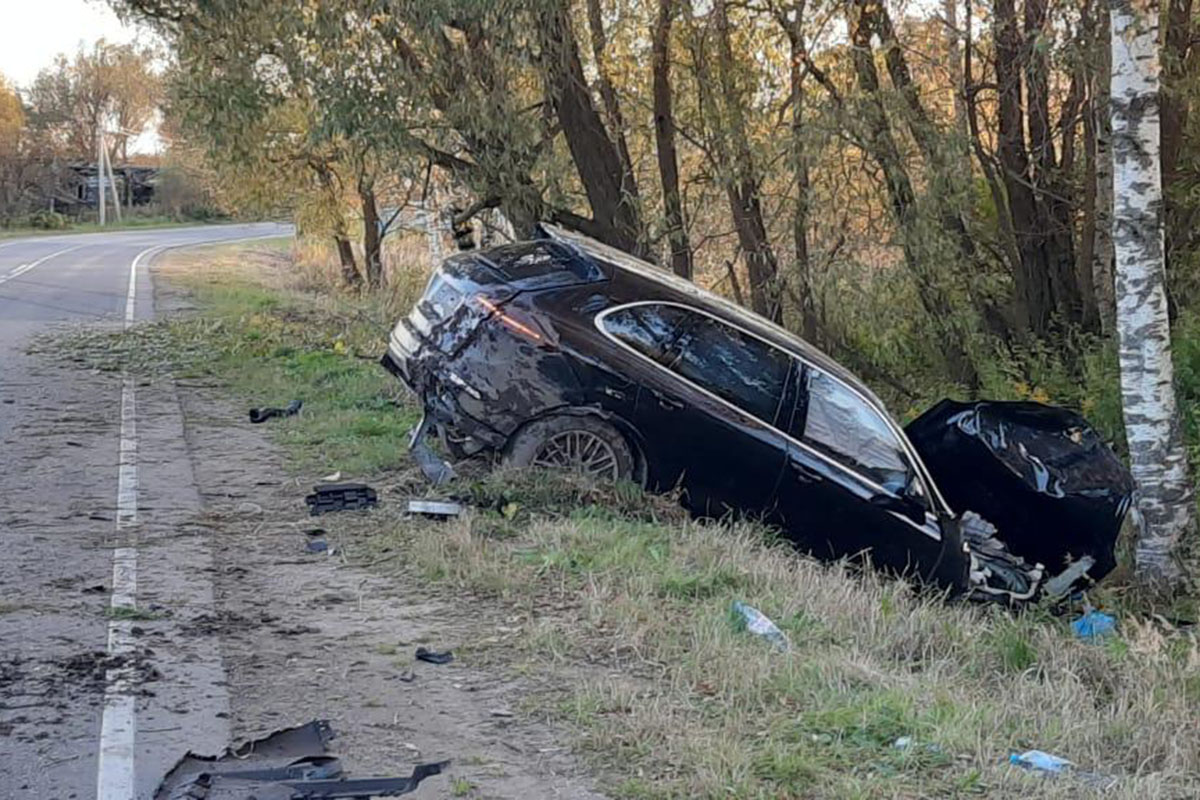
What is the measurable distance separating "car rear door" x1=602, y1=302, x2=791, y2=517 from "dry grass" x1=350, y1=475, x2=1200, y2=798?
1.21 feet

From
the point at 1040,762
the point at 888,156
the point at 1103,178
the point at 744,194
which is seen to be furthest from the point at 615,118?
the point at 1040,762

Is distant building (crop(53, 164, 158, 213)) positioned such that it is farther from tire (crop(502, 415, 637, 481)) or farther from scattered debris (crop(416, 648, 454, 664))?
scattered debris (crop(416, 648, 454, 664))

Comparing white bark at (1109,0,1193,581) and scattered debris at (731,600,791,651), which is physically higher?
white bark at (1109,0,1193,581)

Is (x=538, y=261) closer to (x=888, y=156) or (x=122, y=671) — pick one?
(x=122, y=671)

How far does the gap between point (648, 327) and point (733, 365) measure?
0.58m

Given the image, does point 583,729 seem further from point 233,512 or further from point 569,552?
A: point 233,512

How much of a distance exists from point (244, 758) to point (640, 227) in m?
10.9

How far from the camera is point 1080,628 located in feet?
25.0

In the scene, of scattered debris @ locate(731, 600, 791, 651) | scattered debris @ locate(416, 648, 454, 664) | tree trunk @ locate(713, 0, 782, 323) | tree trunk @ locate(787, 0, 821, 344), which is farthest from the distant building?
scattered debris @ locate(731, 600, 791, 651)

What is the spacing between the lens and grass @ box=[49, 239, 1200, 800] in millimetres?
4457

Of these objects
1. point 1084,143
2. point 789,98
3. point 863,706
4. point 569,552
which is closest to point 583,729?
point 863,706

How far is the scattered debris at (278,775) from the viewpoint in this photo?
4.20 metres

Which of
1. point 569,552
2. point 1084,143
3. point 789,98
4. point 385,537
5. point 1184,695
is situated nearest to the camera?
point 1184,695

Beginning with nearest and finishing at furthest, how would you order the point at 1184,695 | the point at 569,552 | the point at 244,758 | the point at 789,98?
the point at 244,758 → the point at 1184,695 → the point at 569,552 → the point at 789,98
